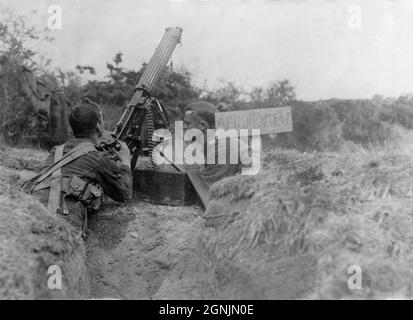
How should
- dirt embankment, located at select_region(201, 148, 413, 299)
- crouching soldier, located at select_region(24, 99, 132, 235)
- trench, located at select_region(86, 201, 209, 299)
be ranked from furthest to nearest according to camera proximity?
1. crouching soldier, located at select_region(24, 99, 132, 235)
2. trench, located at select_region(86, 201, 209, 299)
3. dirt embankment, located at select_region(201, 148, 413, 299)

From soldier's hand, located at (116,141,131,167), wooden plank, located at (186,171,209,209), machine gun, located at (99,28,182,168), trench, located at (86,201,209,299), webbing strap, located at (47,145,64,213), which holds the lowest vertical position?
trench, located at (86,201,209,299)

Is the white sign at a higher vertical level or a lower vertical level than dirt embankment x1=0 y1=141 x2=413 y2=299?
higher

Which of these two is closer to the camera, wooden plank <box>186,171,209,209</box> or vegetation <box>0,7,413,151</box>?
wooden plank <box>186,171,209,209</box>

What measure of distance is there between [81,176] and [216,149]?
152 cm

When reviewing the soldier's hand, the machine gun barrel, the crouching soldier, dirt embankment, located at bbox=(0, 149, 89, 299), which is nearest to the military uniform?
the crouching soldier

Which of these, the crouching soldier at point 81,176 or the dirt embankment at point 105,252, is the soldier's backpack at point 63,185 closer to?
the crouching soldier at point 81,176

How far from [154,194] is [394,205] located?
3348mm

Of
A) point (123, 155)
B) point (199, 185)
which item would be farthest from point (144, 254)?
point (199, 185)

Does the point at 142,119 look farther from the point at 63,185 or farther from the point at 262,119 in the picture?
the point at 262,119

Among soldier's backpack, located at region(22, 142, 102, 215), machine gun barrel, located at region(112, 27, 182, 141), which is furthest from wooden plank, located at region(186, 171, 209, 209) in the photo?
soldier's backpack, located at region(22, 142, 102, 215)

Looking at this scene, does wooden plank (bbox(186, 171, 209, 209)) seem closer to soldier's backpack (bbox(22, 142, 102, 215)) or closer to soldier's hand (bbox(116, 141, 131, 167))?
soldier's hand (bbox(116, 141, 131, 167))

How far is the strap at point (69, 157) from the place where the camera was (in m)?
4.91

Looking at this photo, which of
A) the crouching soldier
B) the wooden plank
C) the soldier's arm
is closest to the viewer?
the crouching soldier

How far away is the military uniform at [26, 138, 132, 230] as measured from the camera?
4.80 meters
